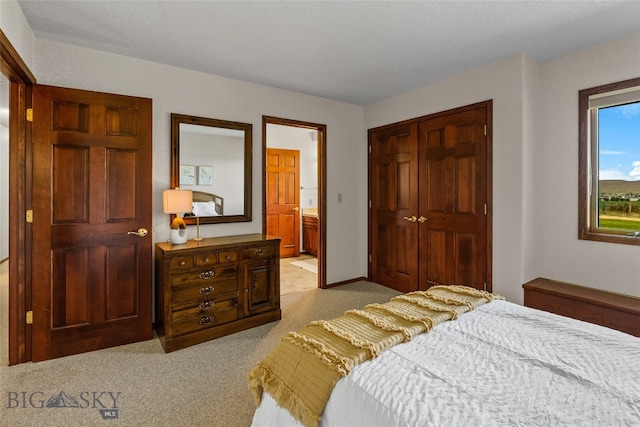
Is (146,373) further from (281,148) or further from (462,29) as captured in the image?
(281,148)

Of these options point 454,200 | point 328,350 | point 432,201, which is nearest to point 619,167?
point 454,200

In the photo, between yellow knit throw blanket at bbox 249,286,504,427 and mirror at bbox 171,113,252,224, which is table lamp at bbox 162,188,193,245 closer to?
mirror at bbox 171,113,252,224

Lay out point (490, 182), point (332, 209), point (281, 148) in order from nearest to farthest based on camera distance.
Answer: point (490, 182) < point (332, 209) < point (281, 148)

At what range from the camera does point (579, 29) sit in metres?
2.52

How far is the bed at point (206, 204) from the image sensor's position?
331cm

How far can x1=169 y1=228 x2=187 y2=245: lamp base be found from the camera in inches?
116

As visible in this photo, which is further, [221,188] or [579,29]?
[221,188]

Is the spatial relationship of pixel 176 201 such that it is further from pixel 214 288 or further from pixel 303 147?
pixel 303 147

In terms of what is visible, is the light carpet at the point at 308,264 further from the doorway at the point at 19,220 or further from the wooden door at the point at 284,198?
the doorway at the point at 19,220

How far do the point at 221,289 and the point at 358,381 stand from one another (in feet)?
6.49

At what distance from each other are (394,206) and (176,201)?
8.56ft

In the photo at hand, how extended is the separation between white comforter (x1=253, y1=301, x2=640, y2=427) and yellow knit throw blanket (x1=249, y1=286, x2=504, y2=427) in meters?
0.05

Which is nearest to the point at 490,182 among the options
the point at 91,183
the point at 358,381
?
the point at 358,381

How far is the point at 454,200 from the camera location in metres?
3.52
